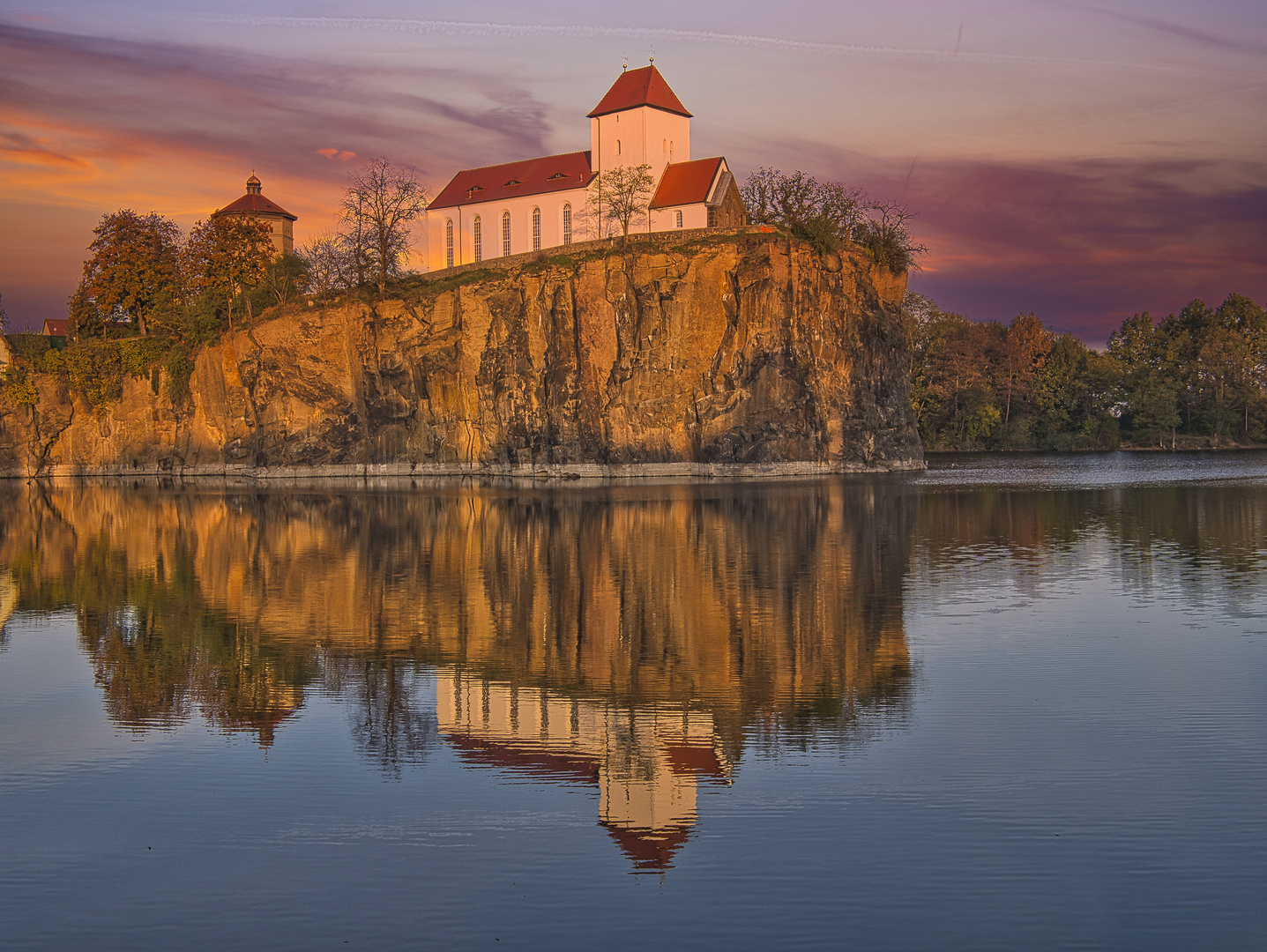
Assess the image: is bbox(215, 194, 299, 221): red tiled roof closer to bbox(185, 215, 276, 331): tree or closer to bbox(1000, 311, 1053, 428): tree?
bbox(185, 215, 276, 331): tree

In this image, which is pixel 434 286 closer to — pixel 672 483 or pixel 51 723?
pixel 672 483

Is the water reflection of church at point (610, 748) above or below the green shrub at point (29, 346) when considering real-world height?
below

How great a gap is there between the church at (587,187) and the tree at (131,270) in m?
21.6

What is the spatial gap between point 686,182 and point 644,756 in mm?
73948

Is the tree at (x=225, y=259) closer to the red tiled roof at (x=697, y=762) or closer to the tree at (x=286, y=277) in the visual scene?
the tree at (x=286, y=277)

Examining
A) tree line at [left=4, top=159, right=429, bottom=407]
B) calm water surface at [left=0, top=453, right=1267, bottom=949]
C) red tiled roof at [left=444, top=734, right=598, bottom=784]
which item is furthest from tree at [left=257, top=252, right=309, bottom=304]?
red tiled roof at [left=444, top=734, right=598, bottom=784]

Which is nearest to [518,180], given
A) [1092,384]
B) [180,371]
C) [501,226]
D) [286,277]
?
[501,226]

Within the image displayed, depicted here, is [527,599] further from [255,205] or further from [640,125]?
[255,205]

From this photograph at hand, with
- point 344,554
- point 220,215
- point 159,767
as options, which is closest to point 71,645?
point 159,767

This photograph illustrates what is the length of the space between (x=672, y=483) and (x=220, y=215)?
5031 centimetres

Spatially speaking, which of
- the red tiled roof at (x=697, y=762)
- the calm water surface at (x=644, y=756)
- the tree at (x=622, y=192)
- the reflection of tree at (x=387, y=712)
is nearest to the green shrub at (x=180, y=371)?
the tree at (x=622, y=192)

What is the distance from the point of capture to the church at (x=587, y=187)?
80.4 meters

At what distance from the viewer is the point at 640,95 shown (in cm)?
8112

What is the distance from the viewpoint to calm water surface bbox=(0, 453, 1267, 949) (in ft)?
23.9
